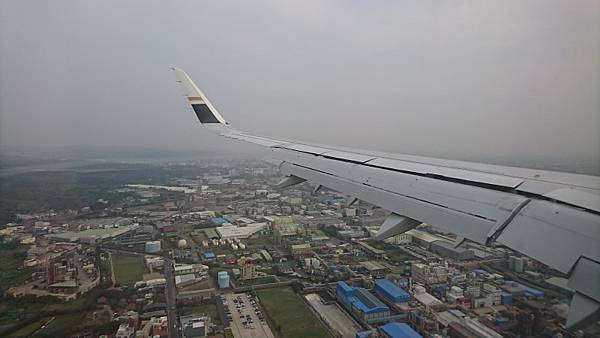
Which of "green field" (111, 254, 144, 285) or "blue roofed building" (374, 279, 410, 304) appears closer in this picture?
"blue roofed building" (374, 279, 410, 304)

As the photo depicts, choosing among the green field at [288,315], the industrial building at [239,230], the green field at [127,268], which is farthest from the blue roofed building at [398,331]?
the industrial building at [239,230]

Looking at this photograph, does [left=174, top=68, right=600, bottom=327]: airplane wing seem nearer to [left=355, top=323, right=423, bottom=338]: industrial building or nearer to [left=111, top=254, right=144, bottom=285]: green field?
[left=355, top=323, right=423, bottom=338]: industrial building

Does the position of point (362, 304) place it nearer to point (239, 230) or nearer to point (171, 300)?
point (171, 300)

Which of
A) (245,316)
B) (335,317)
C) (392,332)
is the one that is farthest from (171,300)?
(392,332)

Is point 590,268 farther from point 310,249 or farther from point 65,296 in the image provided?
point 310,249

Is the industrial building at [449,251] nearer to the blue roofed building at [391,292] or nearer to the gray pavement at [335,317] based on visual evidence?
the blue roofed building at [391,292]

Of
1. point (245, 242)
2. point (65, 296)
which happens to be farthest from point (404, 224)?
point (245, 242)

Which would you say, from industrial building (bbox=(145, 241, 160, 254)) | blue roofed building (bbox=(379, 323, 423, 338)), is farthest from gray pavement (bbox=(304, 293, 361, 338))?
industrial building (bbox=(145, 241, 160, 254))
